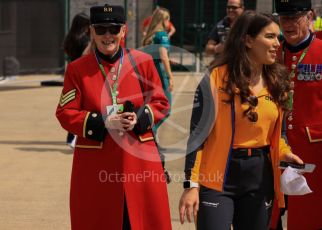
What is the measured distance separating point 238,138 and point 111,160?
826mm

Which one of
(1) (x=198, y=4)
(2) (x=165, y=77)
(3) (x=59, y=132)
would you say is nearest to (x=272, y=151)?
(2) (x=165, y=77)

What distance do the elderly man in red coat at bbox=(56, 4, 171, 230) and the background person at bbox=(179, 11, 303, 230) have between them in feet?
1.80

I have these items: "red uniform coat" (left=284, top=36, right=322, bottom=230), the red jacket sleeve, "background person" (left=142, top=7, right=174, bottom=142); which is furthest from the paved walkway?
the red jacket sleeve

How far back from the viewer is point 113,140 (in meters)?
4.49

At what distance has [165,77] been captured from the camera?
9703 mm

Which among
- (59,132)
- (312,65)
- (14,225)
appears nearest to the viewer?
(312,65)

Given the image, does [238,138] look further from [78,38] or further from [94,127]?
[78,38]

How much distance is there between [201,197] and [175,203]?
3.20 m

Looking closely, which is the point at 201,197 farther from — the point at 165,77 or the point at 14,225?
the point at 165,77

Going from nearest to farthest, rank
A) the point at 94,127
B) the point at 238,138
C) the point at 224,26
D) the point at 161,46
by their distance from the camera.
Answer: the point at 238,138
the point at 94,127
the point at 224,26
the point at 161,46

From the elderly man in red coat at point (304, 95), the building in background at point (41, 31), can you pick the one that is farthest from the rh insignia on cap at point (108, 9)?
the building in background at point (41, 31)

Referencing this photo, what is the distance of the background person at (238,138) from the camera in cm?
403

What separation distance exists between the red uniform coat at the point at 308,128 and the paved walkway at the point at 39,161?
59.2 inches

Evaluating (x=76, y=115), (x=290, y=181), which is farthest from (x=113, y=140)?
(x=290, y=181)
